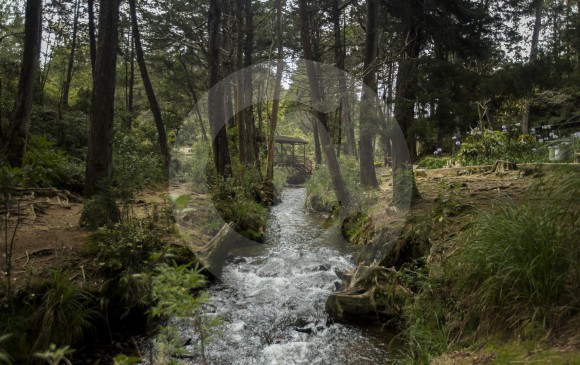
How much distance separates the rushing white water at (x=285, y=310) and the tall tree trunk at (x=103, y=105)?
285 centimetres

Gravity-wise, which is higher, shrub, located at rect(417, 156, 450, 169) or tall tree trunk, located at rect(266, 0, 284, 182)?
tall tree trunk, located at rect(266, 0, 284, 182)

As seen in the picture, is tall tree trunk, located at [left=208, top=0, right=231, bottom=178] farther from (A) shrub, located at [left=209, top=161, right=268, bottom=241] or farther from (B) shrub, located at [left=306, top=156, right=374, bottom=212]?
(B) shrub, located at [left=306, top=156, right=374, bottom=212]

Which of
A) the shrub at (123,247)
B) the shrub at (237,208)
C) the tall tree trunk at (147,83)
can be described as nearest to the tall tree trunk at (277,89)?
the shrub at (237,208)

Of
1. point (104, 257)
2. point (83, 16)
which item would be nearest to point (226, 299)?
point (104, 257)

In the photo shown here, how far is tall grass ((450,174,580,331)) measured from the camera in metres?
2.54

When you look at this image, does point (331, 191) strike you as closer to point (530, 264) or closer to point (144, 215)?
point (144, 215)

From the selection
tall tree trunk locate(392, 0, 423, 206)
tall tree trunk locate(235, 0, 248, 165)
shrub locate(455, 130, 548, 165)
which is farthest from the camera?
tall tree trunk locate(235, 0, 248, 165)

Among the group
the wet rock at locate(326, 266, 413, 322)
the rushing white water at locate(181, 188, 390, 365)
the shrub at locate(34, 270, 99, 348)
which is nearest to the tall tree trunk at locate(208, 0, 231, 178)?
the rushing white water at locate(181, 188, 390, 365)

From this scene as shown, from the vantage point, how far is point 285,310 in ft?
17.4

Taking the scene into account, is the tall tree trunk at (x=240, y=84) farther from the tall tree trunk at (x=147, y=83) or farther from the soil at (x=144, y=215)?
the soil at (x=144, y=215)

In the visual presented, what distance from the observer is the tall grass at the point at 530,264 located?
2535 mm

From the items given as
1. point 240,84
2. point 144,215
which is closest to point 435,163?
point 240,84

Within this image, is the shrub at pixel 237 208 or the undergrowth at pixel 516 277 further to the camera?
the shrub at pixel 237 208

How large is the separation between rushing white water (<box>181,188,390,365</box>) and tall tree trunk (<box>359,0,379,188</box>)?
266 cm
